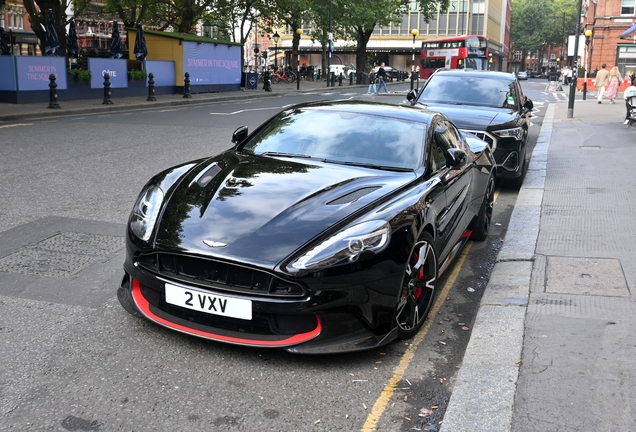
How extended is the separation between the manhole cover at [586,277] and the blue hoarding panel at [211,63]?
2871 centimetres

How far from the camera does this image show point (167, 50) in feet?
107

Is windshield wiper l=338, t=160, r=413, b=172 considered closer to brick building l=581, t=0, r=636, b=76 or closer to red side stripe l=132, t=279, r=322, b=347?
red side stripe l=132, t=279, r=322, b=347

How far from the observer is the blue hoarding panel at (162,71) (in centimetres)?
3059

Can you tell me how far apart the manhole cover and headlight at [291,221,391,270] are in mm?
1818

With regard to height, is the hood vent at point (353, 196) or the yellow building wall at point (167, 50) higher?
the yellow building wall at point (167, 50)

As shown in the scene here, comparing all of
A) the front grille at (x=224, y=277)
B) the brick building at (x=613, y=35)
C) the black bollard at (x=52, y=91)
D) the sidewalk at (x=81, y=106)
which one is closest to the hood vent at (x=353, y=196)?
the front grille at (x=224, y=277)

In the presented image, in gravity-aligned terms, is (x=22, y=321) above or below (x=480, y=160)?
below

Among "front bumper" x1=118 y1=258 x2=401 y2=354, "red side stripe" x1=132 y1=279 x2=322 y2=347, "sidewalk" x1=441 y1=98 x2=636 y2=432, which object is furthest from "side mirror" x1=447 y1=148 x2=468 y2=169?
"red side stripe" x1=132 y1=279 x2=322 y2=347

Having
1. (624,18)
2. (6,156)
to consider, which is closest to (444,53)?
(624,18)

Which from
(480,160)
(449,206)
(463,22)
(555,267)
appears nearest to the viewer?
(449,206)

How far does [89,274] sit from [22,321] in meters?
0.98

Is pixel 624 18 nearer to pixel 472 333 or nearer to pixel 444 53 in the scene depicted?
pixel 444 53

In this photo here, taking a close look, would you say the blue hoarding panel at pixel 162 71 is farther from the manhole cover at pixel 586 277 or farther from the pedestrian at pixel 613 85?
the manhole cover at pixel 586 277

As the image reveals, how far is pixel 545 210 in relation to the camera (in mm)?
7836
